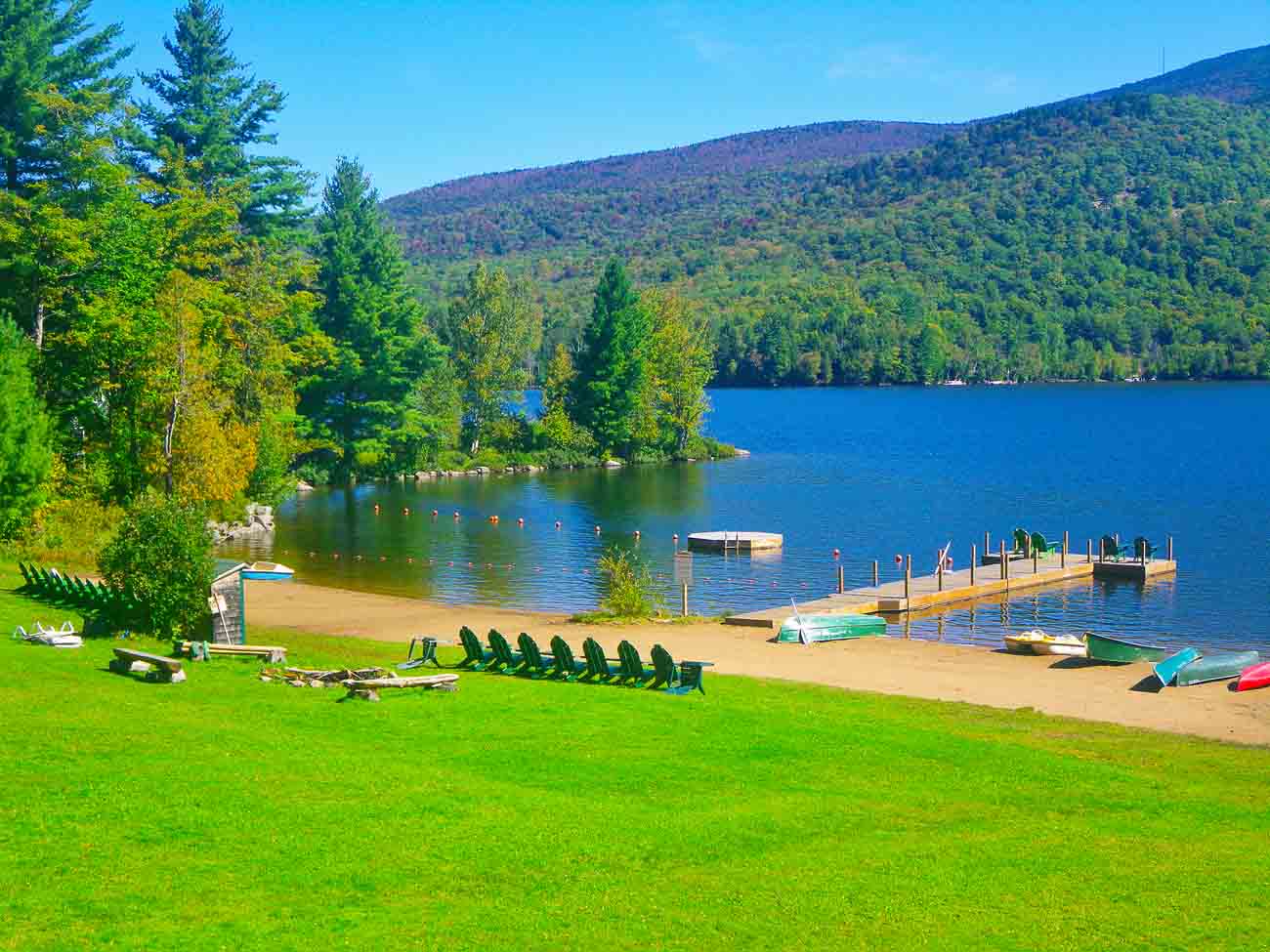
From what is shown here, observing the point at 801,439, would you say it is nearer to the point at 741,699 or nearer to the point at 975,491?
the point at 975,491

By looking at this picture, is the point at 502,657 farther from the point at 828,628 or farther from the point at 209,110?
the point at 209,110

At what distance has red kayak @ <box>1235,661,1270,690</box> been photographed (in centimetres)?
2705

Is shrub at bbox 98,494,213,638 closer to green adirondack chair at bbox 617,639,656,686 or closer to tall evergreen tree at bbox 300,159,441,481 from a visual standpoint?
green adirondack chair at bbox 617,639,656,686

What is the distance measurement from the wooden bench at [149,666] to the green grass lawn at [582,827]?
0.31 meters

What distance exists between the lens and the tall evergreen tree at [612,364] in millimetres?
94625

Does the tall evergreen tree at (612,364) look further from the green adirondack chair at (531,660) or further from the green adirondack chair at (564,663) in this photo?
the green adirondack chair at (564,663)

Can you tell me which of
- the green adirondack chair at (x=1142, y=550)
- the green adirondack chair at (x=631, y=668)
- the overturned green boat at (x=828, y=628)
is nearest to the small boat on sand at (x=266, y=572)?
the overturned green boat at (x=828, y=628)

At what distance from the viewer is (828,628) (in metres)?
34.7

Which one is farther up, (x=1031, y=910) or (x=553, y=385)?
(x=553, y=385)

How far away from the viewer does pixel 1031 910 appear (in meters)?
12.5

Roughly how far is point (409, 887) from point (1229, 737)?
15704mm

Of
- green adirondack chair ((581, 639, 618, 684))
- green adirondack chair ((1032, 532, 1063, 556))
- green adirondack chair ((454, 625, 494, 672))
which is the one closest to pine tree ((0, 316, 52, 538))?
green adirondack chair ((454, 625, 494, 672))

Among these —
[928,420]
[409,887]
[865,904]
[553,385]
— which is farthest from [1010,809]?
[928,420]

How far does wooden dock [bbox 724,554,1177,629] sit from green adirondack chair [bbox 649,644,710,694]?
11560 millimetres
